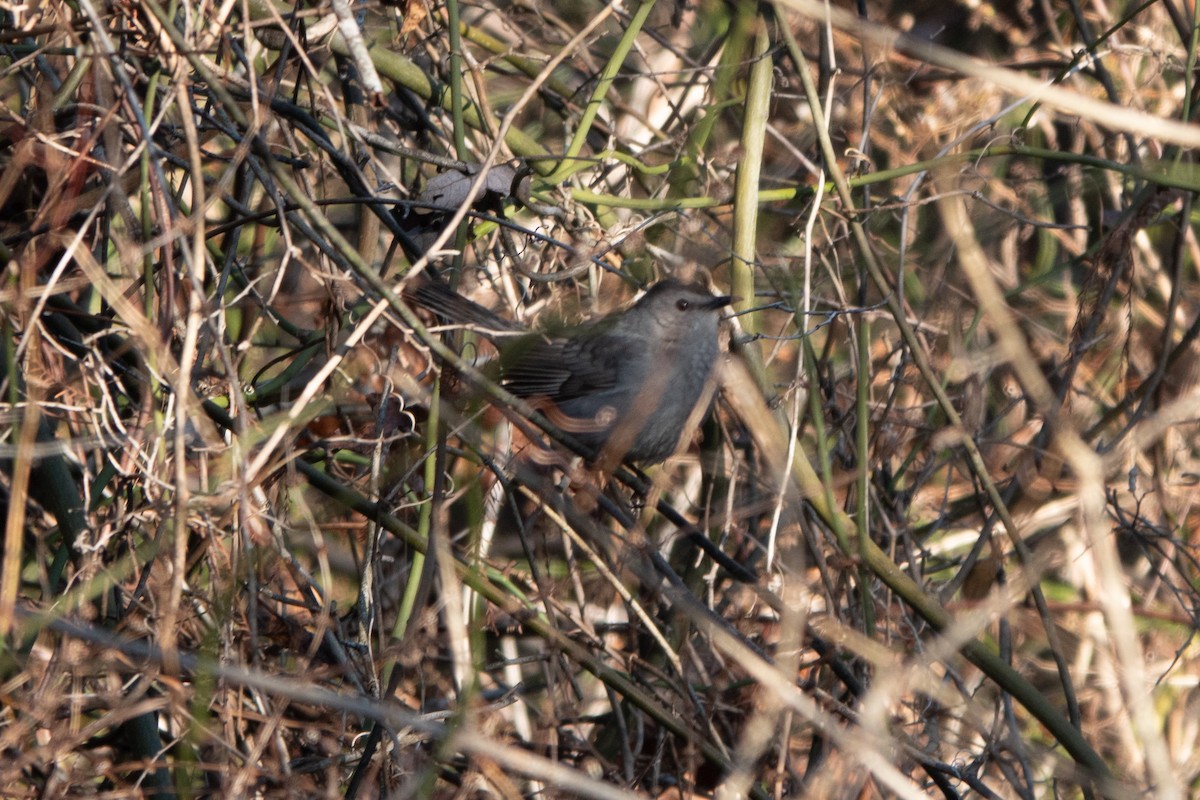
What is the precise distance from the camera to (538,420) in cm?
315

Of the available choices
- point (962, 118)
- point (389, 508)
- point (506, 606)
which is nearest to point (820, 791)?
point (506, 606)

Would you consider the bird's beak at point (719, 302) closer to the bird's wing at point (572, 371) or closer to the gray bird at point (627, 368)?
the gray bird at point (627, 368)

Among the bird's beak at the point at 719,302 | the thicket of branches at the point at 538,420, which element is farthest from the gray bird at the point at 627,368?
the thicket of branches at the point at 538,420

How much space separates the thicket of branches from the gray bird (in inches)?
5.2

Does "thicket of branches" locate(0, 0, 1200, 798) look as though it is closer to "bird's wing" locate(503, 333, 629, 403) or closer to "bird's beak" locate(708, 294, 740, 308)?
"bird's beak" locate(708, 294, 740, 308)

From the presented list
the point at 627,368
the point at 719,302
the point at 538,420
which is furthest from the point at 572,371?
the point at 538,420

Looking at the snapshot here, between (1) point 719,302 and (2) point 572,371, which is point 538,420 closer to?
(1) point 719,302

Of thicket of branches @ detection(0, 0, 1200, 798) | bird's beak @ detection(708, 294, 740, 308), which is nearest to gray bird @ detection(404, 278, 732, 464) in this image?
bird's beak @ detection(708, 294, 740, 308)

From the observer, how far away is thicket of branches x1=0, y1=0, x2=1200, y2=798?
2.79m

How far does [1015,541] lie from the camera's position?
10.9 ft

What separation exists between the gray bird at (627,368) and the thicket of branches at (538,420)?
133mm

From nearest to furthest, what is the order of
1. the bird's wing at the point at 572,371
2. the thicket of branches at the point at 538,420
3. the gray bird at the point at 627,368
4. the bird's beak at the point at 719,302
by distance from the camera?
1. the thicket of branches at the point at 538,420
2. the gray bird at the point at 627,368
3. the bird's beak at the point at 719,302
4. the bird's wing at the point at 572,371

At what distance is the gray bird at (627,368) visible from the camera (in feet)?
13.5

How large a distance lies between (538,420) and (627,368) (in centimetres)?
199
